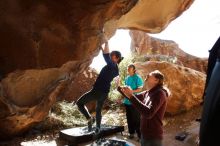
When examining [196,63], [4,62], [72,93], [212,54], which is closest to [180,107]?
[72,93]

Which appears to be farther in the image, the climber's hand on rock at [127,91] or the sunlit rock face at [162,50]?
the sunlit rock face at [162,50]

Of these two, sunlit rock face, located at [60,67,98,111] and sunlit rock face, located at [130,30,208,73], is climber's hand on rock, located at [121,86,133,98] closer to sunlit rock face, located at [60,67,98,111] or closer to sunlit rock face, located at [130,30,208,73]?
sunlit rock face, located at [60,67,98,111]

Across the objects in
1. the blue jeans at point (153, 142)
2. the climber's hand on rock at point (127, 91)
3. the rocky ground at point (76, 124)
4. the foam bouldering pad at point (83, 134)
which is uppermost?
the climber's hand on rock at point (127, 91)

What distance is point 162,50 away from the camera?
15.2 metres

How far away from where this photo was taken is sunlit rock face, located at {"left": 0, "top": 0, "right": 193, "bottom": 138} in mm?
4875

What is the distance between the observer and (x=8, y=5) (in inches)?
187

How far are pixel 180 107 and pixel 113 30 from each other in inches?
135

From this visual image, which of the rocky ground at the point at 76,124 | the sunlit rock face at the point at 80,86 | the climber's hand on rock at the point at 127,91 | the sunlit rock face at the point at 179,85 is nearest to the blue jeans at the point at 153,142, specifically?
the climber's hand on rock at the point at 127,91

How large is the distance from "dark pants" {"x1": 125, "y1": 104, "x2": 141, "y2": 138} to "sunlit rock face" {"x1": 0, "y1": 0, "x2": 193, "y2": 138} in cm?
157

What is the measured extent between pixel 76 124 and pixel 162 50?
755cm

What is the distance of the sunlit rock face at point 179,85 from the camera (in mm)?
9599

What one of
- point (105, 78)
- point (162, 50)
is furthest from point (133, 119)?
point (162, 50)

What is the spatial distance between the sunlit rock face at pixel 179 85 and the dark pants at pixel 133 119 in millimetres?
2593

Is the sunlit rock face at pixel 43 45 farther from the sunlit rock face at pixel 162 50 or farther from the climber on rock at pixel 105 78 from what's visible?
the sunlit rock face at pixel 162 50
